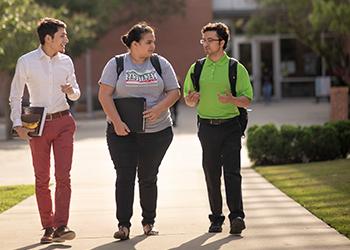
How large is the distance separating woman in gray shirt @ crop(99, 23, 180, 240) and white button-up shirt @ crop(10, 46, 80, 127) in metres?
0.37

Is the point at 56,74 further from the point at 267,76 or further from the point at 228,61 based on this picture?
→ the point at 267,76

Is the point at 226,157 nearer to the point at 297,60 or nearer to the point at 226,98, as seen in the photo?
the point at 226,98

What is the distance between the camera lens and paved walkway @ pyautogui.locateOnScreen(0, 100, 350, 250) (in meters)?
7.29

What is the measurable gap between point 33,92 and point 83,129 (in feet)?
65.3

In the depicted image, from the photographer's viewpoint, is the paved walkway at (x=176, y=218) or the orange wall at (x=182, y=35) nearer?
the paved walkway at (x=176, y=218)

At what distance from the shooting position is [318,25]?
915 inches

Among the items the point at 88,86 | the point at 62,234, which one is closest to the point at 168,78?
the point at 62,234

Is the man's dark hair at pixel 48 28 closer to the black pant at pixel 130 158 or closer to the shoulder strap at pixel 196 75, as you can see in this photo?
the black pant at pixel 130 158

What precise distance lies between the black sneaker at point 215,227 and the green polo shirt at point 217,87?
3.14ft

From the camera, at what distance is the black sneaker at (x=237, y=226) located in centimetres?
754

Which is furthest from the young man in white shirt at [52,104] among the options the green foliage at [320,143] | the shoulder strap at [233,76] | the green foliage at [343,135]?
the green foliage at [343,135]

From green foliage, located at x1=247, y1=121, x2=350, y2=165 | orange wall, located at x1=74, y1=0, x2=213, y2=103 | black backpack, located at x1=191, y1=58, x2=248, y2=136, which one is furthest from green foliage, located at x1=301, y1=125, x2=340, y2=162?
orange wall, located at x1=74, y1=0, x2=213, y2=103

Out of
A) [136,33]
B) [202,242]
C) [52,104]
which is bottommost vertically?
[202,242]

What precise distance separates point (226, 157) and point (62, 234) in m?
1.57
